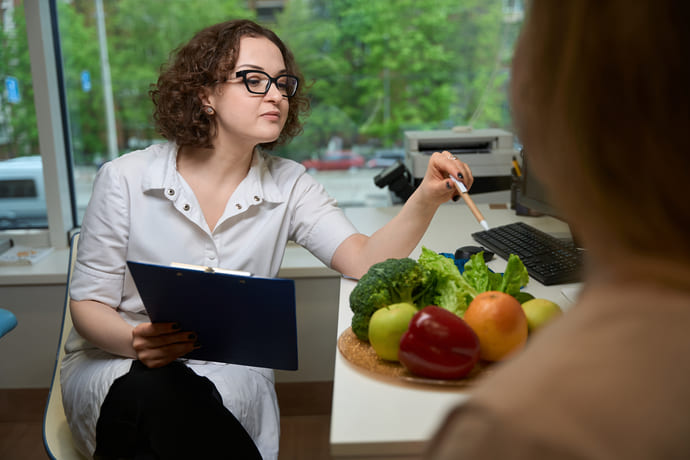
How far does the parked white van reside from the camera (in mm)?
2568

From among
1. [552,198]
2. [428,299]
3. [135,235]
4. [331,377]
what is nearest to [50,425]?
[135,235]

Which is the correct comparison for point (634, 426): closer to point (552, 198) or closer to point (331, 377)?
point (552, 198)

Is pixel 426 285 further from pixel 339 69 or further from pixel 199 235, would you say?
pixel 339 69

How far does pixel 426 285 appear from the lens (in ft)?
3.43

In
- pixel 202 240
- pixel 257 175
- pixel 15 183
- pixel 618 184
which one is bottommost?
pixel 15 183

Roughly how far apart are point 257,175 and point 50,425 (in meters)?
0.76

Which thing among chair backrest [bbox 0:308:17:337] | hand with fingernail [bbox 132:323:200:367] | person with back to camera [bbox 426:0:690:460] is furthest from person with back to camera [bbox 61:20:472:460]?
person with back to camera [bbox 426:0:690:460]

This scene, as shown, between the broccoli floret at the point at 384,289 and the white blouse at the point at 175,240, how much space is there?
0.47 meters

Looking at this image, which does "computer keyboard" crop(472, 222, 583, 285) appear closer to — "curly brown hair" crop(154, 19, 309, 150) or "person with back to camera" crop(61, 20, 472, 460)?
"person with back to camera" crop(61, 20, 472, 460)

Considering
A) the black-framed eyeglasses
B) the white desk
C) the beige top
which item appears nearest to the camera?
the beige top

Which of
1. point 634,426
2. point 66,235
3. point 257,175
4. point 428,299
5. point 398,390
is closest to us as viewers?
point 634,426

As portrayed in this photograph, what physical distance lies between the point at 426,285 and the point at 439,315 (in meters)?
Result: 0.22

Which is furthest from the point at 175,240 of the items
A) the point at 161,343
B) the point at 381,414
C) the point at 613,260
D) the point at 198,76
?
the point at 613,260

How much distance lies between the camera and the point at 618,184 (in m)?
0.41
